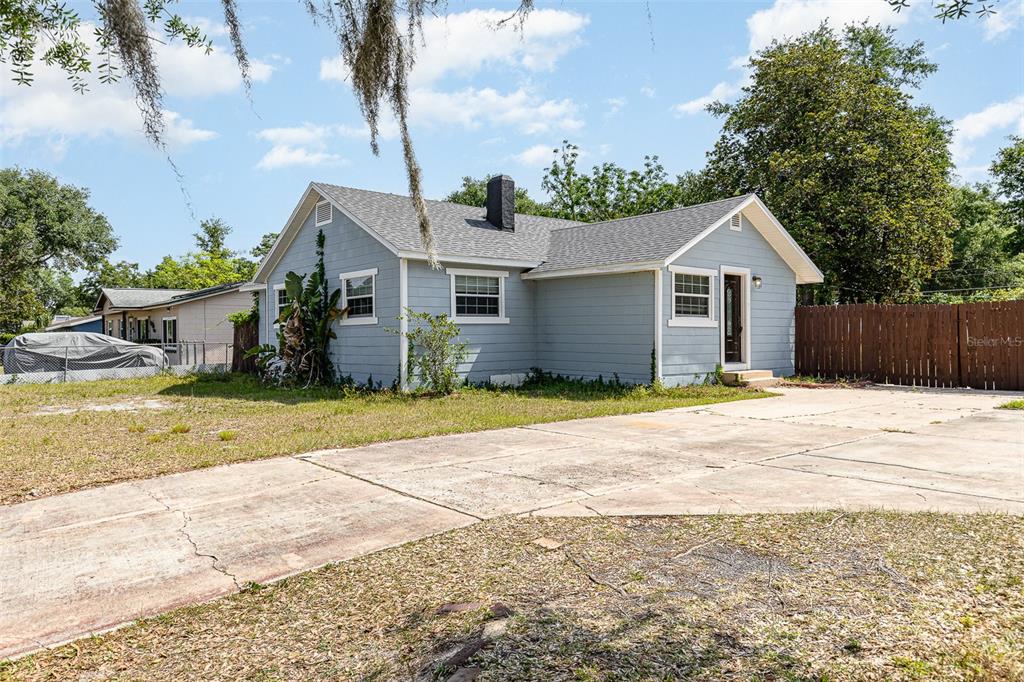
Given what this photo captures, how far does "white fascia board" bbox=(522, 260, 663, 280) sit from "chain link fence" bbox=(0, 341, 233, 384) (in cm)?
1143

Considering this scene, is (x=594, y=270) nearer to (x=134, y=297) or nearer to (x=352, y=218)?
(x=352, y=218)

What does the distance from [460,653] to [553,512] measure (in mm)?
2177

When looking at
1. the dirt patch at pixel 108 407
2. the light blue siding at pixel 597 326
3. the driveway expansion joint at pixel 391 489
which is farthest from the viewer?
the light blue siding at pixel 597 326

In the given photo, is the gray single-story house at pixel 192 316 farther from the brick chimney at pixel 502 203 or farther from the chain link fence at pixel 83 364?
the brick chimney at pixel 502 203

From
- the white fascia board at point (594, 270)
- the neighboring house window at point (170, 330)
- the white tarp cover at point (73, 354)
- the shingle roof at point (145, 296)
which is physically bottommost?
the white tarp cover at point (73, 354)

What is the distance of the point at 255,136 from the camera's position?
476cm

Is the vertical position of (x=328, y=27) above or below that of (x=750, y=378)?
above

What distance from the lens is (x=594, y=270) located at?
1393 cm

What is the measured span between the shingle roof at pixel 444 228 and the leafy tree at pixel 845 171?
35.5 feet

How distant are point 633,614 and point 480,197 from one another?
42147mm

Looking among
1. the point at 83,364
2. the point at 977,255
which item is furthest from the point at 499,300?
the point at 977,255

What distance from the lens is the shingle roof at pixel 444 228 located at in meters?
13.9

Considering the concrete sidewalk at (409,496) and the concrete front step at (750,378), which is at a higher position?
the concrete front step at (750,378)

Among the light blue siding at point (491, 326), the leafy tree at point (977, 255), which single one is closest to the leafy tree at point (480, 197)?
the leafy tree at point (977, 255)
